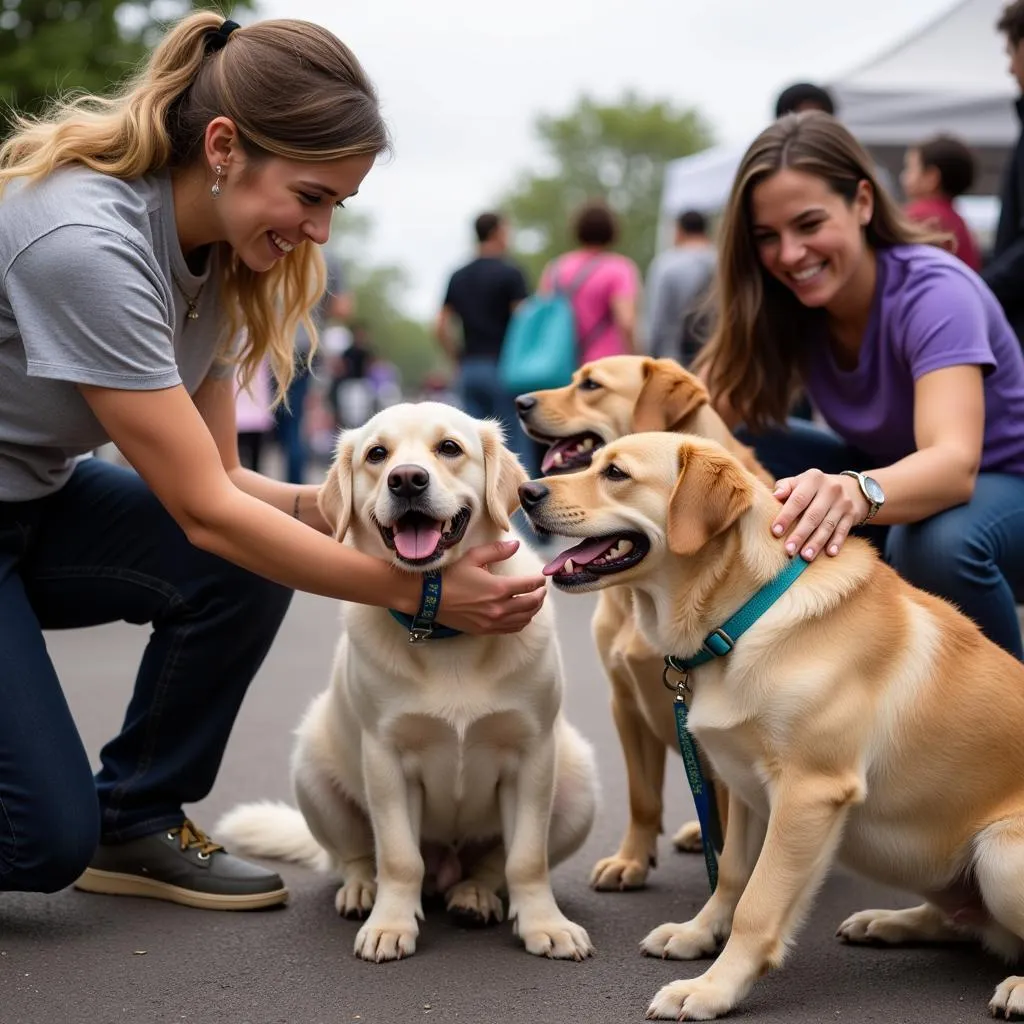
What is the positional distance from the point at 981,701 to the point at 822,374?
1.50 m

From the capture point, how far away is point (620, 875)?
3.61m

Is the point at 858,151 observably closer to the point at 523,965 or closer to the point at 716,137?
the point at 523,965

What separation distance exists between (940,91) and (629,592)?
7235 millimetres

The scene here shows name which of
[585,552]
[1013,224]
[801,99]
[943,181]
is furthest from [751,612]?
[943,181]

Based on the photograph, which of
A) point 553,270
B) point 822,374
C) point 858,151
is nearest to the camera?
point 858,151

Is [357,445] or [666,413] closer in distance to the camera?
[357,445]

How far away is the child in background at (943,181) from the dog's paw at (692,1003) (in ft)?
16.6

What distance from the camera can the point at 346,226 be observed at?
87812 millimetres

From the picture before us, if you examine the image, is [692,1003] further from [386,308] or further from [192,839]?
[386,308]

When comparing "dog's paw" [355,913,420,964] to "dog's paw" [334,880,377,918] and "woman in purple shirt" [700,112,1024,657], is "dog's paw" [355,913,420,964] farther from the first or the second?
"woman in purple shirt" [700,112,1024,657]

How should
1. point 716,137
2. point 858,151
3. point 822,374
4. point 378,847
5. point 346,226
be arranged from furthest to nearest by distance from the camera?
Answer: point 346,226
point 716,137
point 822,374
point 858,151
point 378,847

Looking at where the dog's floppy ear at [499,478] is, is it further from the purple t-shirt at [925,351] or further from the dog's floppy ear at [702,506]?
the purple t-shirt at [925,351]

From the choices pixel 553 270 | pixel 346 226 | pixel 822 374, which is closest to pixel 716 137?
pixel 346 226

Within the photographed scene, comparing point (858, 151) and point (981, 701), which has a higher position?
point (858, 151)
